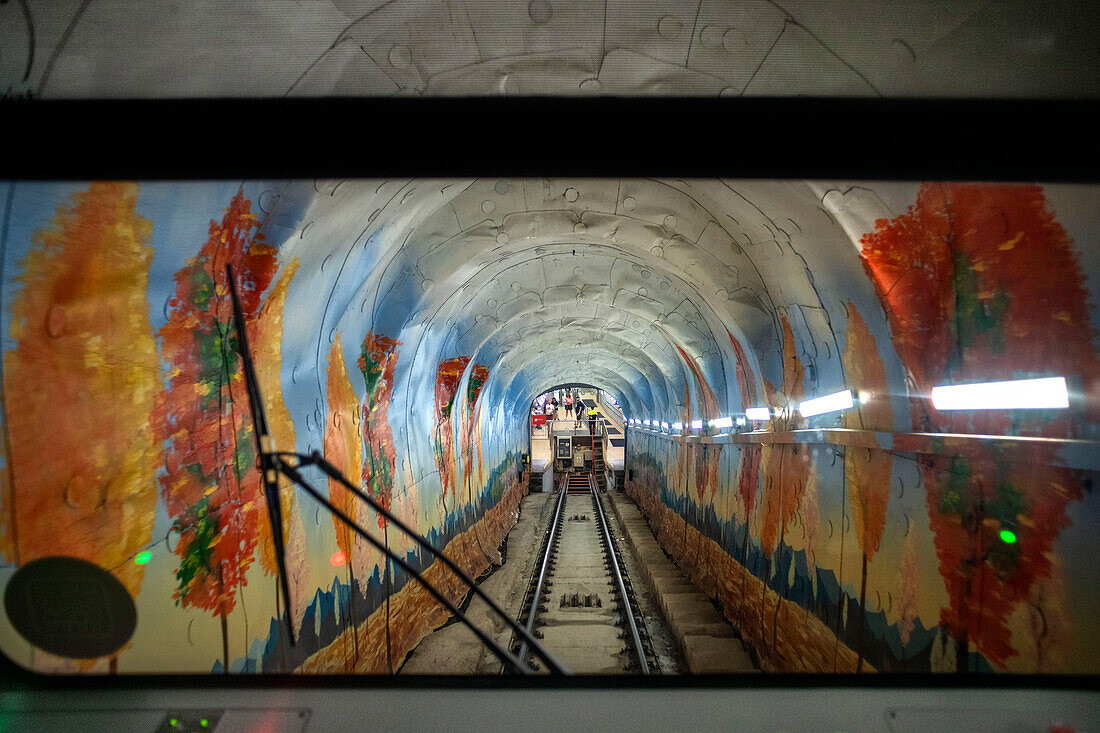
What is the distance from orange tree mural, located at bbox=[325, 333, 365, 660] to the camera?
18.5ft

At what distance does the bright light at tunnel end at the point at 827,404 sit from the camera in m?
5.21

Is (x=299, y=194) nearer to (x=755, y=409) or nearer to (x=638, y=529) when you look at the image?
(x=755, y=409)

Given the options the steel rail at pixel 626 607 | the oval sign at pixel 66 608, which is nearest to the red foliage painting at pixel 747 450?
the steel rail at pixel 626 607

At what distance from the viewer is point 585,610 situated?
1093cm

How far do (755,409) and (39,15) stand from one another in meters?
8.10

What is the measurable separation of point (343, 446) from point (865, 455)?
5.04 meters

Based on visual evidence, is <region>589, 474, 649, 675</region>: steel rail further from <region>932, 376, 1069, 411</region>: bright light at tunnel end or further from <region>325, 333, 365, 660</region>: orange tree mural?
<region>325, 333, 365, 660</region>: orange tree mural

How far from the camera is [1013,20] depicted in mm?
2373

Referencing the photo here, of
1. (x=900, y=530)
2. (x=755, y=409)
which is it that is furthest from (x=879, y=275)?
(x=755, y=409)

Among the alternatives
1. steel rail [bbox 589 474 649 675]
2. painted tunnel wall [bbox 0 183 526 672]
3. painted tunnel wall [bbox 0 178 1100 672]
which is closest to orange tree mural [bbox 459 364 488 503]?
steel rail [bbox 589 474 649 675]

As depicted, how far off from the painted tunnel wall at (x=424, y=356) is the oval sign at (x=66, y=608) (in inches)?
3.1

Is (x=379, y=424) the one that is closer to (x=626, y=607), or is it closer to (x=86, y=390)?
(x=86, y=390)

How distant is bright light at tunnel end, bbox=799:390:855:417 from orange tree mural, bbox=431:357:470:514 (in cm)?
603

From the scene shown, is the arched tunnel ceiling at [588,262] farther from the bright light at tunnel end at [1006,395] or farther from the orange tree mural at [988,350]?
the bright light at tunnel end at [1006,395]
